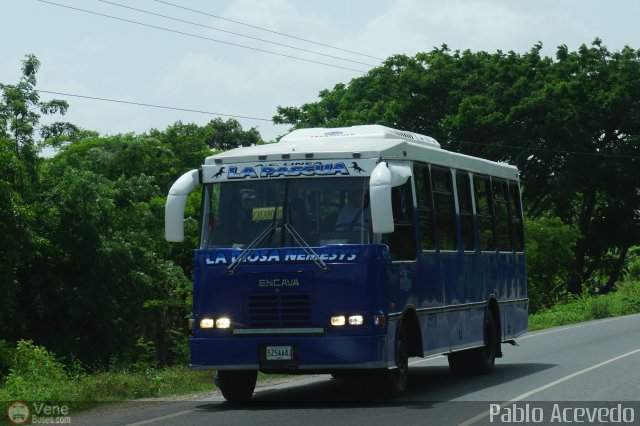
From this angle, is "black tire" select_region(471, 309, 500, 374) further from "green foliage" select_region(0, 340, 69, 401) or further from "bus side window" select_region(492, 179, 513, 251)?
"green foliage" select_region(0, 340, 69, 401)

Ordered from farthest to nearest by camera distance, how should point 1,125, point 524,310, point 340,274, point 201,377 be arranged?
point 1,125, point 524,310, point 201,377, point 340,274

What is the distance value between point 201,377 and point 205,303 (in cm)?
361

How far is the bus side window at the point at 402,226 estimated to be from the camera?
14633 mm

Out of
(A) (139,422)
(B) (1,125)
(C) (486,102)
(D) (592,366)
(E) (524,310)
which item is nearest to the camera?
(A) (139,422)

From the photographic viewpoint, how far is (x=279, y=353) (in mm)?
13906

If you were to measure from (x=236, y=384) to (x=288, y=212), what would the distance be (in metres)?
2.27

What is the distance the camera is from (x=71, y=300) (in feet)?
93.8

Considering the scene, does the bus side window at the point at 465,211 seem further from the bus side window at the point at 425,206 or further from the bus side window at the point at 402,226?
the bus side window at the point at 402,226

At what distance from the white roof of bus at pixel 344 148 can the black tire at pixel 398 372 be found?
7.14 ft

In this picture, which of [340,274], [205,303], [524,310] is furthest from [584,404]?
[524,310]

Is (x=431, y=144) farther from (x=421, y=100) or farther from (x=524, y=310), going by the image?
(x=421, y=100)

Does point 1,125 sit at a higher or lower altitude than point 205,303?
higher

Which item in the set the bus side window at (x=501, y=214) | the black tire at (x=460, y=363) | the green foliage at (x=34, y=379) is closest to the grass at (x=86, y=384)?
the green foliage at (x=34, y=379)

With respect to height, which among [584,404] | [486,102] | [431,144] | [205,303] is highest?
[486,102]
